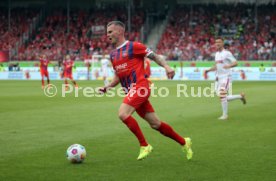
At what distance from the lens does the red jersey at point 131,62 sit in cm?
898

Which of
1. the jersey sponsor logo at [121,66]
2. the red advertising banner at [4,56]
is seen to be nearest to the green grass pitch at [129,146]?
the jersey sponsor logo at [121,66]

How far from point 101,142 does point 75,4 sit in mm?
52481

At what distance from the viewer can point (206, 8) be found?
57125mm

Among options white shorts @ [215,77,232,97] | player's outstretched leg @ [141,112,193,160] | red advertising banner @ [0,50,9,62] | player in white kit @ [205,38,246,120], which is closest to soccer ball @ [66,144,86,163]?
player's outstretched leg @ [141,112,193,160]

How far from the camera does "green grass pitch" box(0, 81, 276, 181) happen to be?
7.84m

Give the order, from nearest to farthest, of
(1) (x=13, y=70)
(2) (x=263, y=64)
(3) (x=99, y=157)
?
(3) (x=99, y=157)
(2) (x=263, y=64)
(1) (x=13, y=70)

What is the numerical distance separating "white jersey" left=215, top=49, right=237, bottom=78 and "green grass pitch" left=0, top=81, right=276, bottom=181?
1328 mm

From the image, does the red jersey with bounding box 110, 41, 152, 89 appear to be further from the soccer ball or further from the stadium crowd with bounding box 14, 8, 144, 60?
the stadium crowd with bounding box 14, 8, 144, 60

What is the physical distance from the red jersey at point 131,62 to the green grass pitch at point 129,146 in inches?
51.4

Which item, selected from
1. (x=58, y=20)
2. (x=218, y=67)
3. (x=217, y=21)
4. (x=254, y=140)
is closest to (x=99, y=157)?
(x=254, y=140)

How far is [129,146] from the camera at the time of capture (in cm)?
1050

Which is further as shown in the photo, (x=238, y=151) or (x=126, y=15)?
(x=126, y=15)

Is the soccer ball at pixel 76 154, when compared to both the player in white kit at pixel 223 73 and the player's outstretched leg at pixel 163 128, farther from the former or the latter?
the player in white kit at pixel 223 73

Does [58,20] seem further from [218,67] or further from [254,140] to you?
[254,140]
